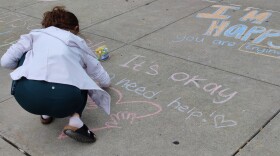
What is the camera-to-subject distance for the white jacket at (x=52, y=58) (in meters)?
2.81

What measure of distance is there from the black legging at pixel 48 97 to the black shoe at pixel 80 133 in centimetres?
13

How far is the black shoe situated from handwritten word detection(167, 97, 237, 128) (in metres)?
0.79

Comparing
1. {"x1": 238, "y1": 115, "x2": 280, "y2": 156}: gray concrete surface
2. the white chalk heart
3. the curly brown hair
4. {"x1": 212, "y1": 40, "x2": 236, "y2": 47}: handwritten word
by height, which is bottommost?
the white chalk heart

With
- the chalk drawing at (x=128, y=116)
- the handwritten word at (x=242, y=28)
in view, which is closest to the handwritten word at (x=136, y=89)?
the chalk drawing at (x=128, y=116)

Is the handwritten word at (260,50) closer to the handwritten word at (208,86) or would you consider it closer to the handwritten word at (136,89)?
the handwritten word at (208,86)

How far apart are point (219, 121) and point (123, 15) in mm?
3201

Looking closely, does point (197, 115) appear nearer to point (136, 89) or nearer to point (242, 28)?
point (136, 89)

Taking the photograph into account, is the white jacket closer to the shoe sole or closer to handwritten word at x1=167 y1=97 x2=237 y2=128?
the shoe sole

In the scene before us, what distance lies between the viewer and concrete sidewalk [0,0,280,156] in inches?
116

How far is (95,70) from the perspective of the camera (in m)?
3.35

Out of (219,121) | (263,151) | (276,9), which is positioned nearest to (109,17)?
(276,9)

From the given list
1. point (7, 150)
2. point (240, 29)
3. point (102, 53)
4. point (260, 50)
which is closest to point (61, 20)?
point (7, 150)

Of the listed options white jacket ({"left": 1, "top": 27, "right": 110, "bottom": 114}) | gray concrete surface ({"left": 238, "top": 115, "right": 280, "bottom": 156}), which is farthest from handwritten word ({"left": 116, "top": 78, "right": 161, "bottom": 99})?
gray concrete surface ({"left": 238, "top": 115, "right": 280, "bottom": 156})

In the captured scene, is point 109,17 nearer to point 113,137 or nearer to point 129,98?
point 129,98
